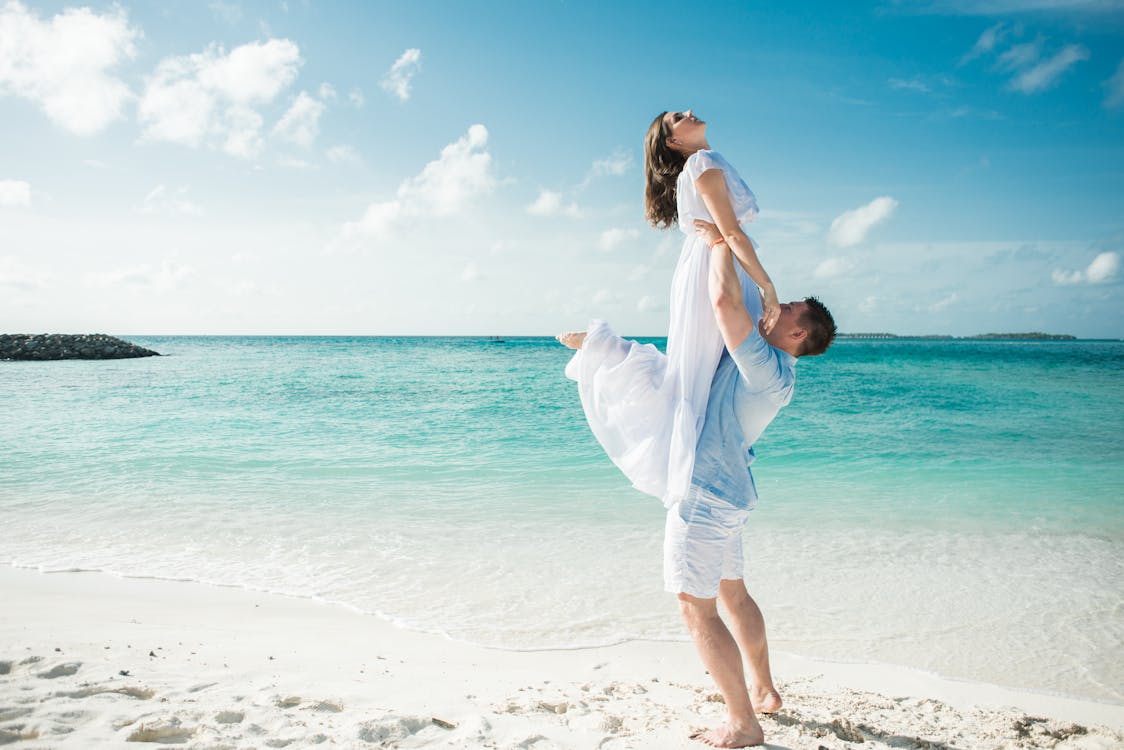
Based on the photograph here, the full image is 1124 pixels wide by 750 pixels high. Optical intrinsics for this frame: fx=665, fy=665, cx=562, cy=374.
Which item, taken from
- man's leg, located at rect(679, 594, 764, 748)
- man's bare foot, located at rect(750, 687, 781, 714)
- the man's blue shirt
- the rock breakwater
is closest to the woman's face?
the man's blue shirt

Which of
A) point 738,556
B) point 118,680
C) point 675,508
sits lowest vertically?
point 118,680

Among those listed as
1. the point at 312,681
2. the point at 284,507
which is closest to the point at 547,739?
the point at 312,681

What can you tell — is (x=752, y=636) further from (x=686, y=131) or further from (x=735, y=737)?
(x=686, y=131)

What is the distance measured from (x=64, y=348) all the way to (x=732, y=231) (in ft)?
164

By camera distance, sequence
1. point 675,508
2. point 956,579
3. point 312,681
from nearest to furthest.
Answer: point 675,508 → point 312,681 → point 956,579

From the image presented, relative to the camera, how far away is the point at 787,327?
7.53 feet

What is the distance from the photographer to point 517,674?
3.43 m

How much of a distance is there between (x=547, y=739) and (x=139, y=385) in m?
24.3

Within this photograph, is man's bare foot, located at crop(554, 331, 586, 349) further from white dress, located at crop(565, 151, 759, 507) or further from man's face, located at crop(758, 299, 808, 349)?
man's face, located at crop(758, 299, 808, 349)

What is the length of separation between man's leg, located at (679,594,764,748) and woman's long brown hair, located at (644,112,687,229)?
1.43m

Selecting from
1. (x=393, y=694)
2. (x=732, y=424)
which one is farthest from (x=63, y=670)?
(x=732, y=424)

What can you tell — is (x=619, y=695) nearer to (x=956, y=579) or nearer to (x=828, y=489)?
(x=956, y=579)

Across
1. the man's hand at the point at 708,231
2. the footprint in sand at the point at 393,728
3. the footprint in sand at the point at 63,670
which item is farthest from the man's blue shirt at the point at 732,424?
the footprint in sand at the point at 63,670

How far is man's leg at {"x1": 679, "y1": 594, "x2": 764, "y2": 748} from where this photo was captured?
2375 mm
